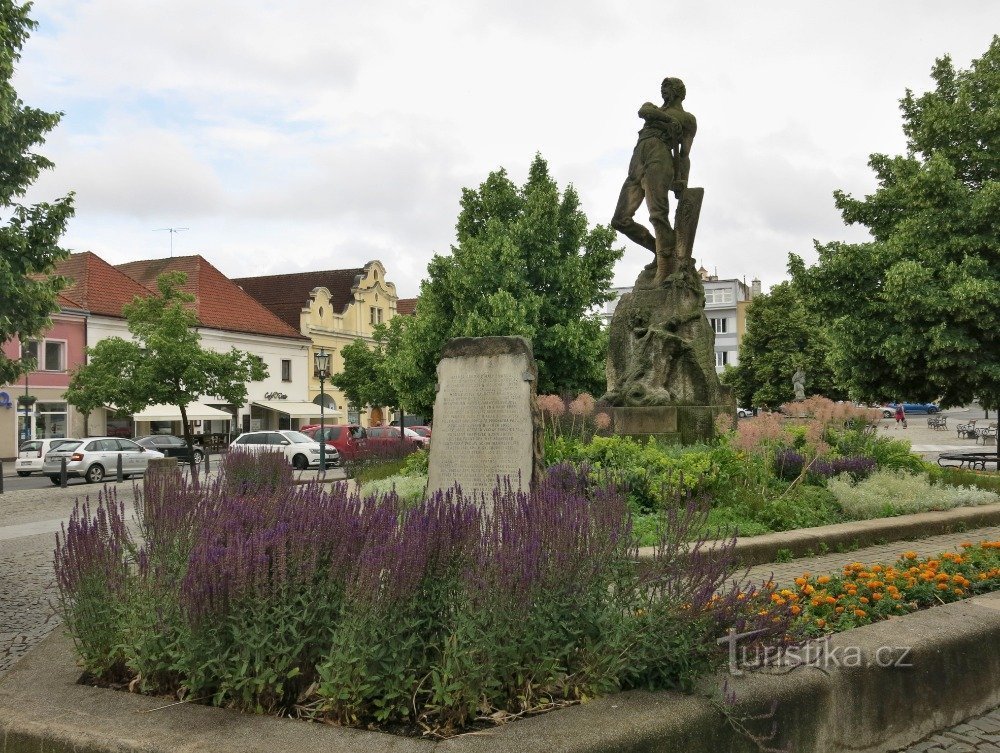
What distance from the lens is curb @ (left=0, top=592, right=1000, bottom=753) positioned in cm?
280

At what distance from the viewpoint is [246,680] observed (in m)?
3.08

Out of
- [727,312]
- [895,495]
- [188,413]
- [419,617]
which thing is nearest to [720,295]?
[727,312]

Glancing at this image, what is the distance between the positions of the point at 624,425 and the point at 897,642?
7.79 m

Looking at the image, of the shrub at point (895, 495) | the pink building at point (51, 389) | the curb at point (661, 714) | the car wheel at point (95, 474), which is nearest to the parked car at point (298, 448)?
the car wheel at point (95, 474)

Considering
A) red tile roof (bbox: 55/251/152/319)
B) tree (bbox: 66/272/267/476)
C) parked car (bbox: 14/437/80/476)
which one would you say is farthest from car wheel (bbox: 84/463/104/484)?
red tile roof (bbox: 55/251/152/319)

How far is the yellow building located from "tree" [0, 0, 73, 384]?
123 feet

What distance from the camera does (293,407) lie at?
178ft

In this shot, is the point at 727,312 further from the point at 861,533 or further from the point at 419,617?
the point at 419,617

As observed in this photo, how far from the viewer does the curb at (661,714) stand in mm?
2797

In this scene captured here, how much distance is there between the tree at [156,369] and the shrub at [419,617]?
28.7 metres

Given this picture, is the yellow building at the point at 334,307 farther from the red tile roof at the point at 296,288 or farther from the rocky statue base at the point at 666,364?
the rocky statue base at the point at 666,364

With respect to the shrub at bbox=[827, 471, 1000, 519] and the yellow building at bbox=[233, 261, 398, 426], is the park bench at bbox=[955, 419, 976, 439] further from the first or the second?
the shrub at bbox=[827, 471, 1000, 519]

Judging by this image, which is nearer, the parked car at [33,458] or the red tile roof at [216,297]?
the parked car at [33,458]

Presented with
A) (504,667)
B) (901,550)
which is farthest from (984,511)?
(504,667)
